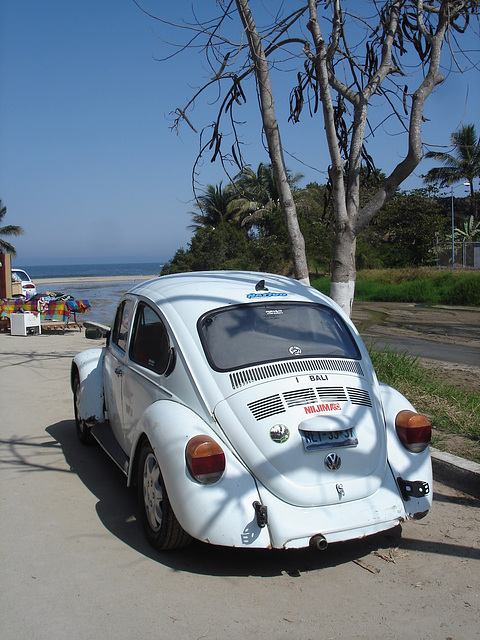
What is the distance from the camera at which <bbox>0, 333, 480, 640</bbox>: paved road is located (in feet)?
9.68

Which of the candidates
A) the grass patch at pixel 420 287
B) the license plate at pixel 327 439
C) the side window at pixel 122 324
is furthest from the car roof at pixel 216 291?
the grass patch at pixel 420 287

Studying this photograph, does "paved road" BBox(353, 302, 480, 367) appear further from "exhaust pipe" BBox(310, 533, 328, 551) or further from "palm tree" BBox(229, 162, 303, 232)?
"palm tree" BBox(229, 162, 303, 232)

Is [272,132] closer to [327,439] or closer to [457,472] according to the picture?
[457,472]

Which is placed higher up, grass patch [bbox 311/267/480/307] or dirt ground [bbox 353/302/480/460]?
grass patch [bbox 311/267/480/307]

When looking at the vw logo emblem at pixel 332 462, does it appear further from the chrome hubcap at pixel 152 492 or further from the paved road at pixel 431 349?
the paved road at pixel 431 349

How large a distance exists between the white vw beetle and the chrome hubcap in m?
0.01

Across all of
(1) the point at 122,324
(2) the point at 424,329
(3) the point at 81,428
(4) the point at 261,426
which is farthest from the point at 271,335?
(2) the point at 424,329

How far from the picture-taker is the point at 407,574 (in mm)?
3488

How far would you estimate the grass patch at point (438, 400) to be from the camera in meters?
5.64

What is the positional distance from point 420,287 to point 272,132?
21.7m

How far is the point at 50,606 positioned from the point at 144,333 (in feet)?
6.93

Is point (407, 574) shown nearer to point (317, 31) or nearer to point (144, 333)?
point (144, 333)

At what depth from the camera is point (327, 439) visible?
139 inches

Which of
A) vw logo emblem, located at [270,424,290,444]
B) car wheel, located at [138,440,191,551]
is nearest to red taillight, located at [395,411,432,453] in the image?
vw logo emblem, located at [270,424,290,444]
